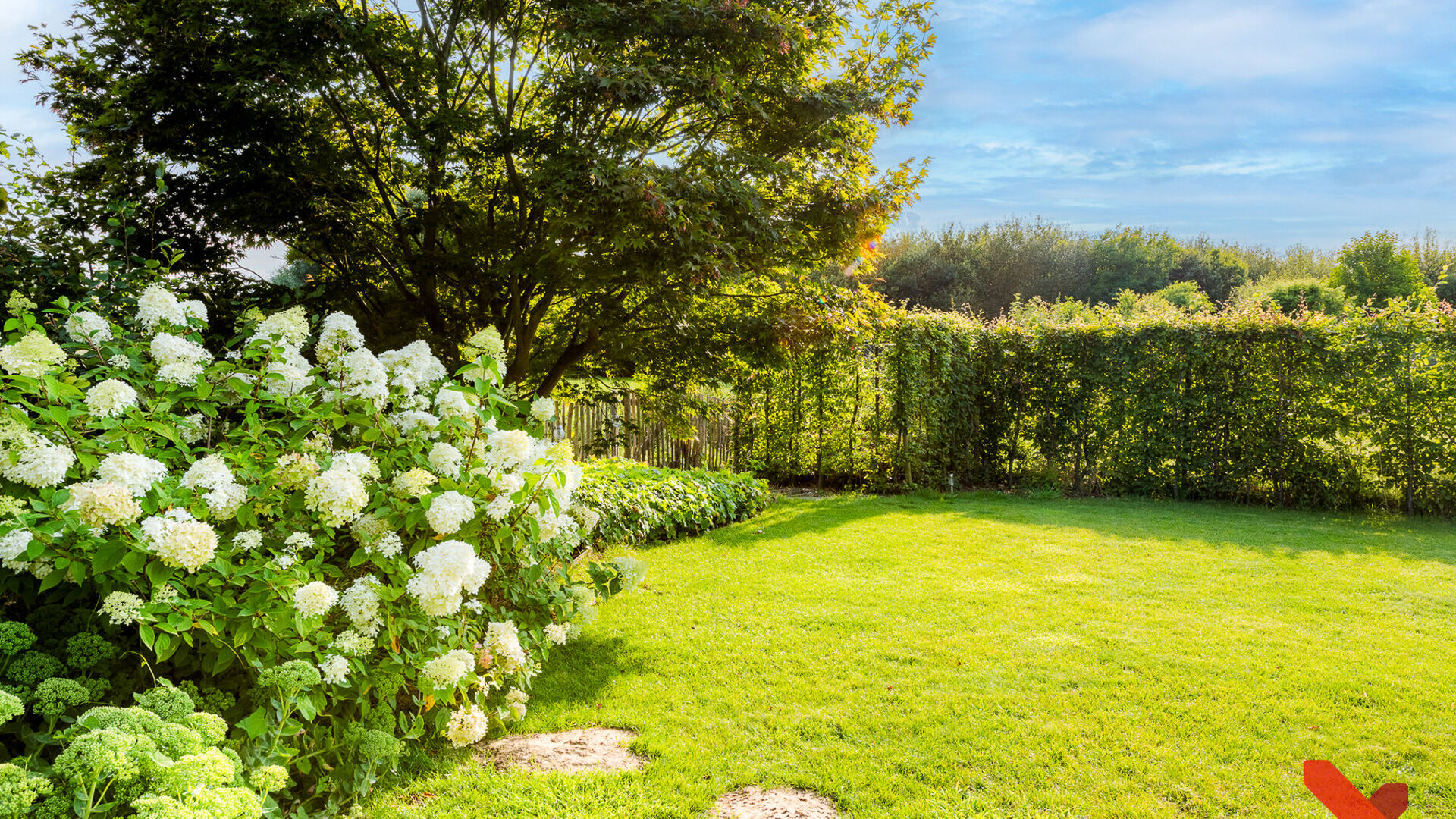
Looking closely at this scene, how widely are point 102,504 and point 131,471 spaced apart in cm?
17

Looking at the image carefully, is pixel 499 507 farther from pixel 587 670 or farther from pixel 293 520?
pixel 587 670

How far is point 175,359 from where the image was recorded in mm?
2721

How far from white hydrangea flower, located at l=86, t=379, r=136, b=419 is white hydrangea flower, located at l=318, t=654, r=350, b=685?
104 centimetres

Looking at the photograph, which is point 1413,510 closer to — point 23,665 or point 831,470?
point 831,470

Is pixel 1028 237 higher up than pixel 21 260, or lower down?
higher up

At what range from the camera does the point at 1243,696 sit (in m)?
3.73

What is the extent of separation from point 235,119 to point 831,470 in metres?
7.83

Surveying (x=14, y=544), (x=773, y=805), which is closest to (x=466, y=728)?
(x=773, y=805)

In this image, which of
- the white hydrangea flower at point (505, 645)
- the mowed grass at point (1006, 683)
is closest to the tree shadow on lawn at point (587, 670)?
the mowed grass at point (1006, 683)

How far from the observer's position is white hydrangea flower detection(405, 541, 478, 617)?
2.60 meters

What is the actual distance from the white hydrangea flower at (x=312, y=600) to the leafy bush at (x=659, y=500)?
3.15 meters

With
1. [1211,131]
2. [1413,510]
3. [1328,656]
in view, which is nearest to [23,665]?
[1328,656]

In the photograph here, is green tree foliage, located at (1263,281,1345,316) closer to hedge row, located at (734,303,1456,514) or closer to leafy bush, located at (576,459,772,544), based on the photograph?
hedge row, located at (734,303,1456,514)

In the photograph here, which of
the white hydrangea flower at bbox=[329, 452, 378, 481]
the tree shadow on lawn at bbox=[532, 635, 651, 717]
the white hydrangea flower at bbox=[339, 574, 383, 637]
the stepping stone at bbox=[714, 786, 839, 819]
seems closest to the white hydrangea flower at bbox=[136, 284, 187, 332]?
the white hydrangea flower at bbox=[329, 452, 378, 481]
